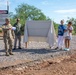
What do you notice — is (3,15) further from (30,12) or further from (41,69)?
(30,12)

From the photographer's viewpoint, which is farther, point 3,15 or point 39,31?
point 3,15

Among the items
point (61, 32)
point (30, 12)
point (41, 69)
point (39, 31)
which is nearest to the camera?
point (41, 69)

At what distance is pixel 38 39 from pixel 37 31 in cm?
50

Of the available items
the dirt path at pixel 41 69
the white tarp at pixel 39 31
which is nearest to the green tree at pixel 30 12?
the white tarp at pixel 39 31

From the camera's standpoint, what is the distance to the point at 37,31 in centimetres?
1441

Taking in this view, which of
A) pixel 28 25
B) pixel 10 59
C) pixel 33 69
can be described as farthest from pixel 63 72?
pixel 28 25

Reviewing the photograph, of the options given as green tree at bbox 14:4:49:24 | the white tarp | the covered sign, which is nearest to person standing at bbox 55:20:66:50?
the white tarp

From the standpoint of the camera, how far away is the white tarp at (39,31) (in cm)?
1412

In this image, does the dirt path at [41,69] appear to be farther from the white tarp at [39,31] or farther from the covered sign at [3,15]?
the covered sign at [3,15]

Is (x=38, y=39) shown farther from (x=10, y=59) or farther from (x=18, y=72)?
(x=18, y=72)

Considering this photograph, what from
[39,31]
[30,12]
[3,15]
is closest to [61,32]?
[39,31]

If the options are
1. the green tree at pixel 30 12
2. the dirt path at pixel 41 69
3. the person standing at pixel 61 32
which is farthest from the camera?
the green tree at pixel 30 12

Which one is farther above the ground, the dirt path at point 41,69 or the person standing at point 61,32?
the person standing at point 61,32

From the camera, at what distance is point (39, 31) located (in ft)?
47.2
